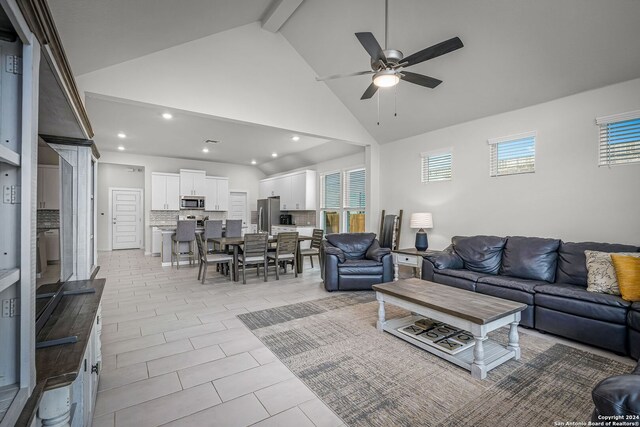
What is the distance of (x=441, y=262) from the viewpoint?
13.2 feet

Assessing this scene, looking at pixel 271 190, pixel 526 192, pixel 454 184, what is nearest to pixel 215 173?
pixel 271 190

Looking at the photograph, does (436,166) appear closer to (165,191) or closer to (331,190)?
(331,190)

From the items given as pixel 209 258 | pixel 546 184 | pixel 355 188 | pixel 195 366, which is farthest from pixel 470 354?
pixel 355 188

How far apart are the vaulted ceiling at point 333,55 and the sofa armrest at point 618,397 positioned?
137 inches

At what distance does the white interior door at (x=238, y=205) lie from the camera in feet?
34.1

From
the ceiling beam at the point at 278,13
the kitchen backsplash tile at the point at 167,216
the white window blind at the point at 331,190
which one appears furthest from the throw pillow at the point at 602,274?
the kitchen backsplash tile at the point at 167,216

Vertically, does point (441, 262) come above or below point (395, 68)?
below

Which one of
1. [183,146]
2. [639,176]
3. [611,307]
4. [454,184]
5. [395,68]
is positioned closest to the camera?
[611,307]

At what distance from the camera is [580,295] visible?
2.82 m

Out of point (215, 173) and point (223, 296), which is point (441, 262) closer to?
point (223, 296)

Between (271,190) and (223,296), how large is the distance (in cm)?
581

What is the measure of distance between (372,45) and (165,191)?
7873 millimetres

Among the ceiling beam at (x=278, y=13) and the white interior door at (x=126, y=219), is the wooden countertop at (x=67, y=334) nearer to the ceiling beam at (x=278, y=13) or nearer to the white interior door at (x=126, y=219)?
the ceiling beam at (x=278, y=13)

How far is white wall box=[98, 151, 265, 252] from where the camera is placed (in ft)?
28.1
